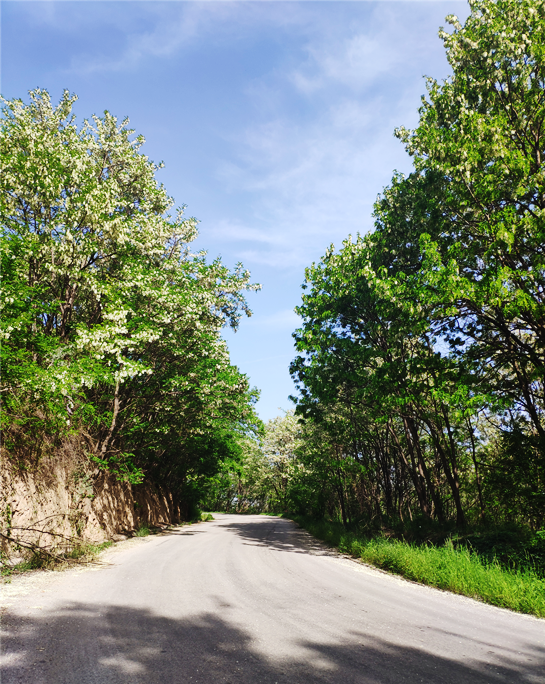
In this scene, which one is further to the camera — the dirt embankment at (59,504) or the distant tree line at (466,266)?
the distant tree line at (466,266)

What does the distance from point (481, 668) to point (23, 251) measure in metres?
13.4

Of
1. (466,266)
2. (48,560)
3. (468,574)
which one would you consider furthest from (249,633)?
(466,266)

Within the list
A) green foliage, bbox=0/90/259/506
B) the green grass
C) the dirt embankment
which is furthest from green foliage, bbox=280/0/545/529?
the dirt embankment

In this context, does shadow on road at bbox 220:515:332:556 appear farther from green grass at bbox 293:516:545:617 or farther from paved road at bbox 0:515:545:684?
paved road at bbox 0:515:545:684

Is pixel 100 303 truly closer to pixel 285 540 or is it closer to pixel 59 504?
pixel 59 504

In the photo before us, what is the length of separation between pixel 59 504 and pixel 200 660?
32.3 ft

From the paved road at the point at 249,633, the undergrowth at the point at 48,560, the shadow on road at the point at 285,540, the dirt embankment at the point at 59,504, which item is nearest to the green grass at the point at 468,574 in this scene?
the paved road at the point at 249,633

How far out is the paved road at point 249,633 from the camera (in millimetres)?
3893

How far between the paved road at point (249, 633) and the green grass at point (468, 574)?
1.76ft

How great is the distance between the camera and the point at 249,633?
198 inches

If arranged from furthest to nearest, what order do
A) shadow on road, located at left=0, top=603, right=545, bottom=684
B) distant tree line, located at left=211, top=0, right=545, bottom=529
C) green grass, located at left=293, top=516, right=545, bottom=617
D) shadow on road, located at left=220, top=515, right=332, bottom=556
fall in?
shadow on road, located at left=220, top=515, right=332, bottom=556 → distant tree line, located at left=211, top=0, right=545, bottom=529 → green grass, located at left=293, top=516, right=545, bottom=617 → shadow on road, located at left=0, top=603, right=545, bottom=684

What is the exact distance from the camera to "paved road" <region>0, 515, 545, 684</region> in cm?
389

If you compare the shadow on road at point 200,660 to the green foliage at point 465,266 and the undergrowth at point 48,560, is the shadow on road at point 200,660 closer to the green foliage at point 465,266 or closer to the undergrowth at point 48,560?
the undergrowth at point 48,560

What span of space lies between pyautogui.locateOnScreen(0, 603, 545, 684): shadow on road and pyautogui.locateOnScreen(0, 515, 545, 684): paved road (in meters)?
0.01
